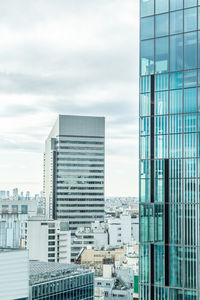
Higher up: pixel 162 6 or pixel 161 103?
pixel 162 6

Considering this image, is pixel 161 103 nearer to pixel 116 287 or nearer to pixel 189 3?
pixel 189 3

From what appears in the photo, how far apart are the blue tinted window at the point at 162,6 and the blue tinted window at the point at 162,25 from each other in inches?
9.6

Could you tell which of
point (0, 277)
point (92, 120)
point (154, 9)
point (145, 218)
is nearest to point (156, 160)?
point (145, 218)

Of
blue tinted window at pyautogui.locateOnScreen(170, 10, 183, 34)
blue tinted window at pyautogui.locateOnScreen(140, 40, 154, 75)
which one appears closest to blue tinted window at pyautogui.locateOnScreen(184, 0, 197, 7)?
blue tinted window at pyautogui.locateOnScreen(170, 10, 183, 34)

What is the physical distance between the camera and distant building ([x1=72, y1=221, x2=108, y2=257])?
114438 mm

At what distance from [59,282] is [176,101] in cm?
3323

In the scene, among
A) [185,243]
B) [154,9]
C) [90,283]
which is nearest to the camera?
[185,243]

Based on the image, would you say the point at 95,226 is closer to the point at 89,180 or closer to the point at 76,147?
the point at 89,180

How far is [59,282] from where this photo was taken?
5250 cm

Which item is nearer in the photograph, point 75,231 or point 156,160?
point 156,160

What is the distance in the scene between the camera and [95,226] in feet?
401

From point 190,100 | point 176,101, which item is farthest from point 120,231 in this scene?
point 190,100

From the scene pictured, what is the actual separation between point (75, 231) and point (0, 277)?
9116cm

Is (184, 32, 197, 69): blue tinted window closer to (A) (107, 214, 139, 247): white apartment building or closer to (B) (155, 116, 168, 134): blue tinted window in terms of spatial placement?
(B) (155, 116, 168, 134): blue tinted window
